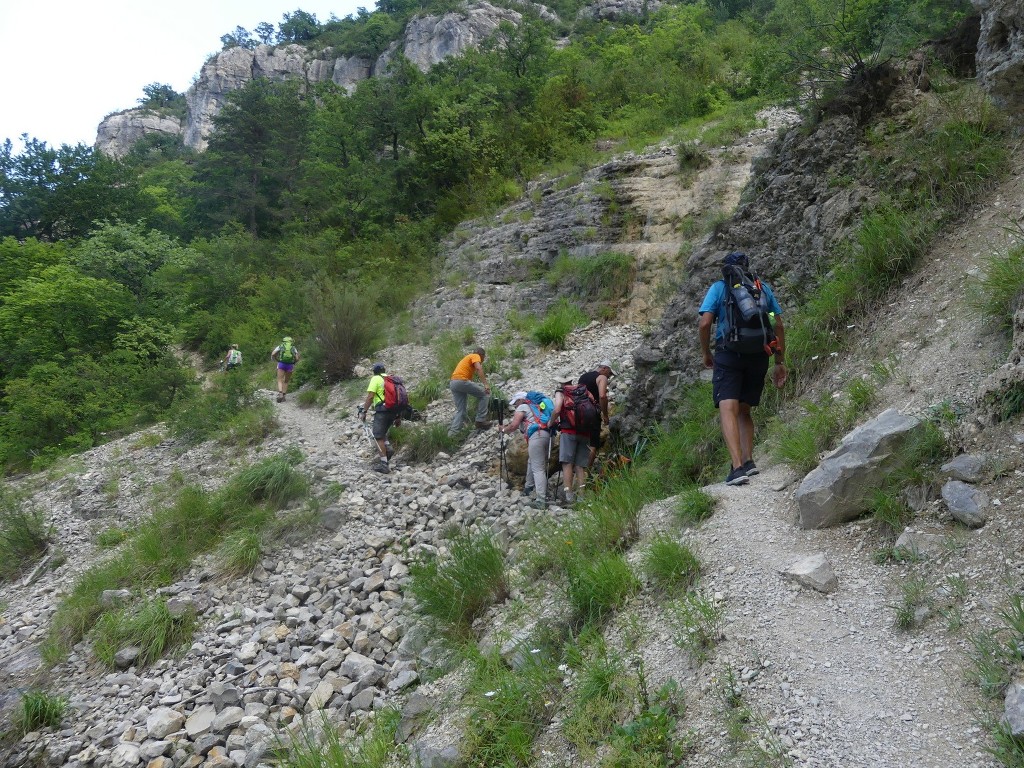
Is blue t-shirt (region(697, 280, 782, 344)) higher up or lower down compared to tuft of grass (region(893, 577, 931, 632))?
higher up

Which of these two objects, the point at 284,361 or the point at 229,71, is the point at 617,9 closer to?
the point at 229,71

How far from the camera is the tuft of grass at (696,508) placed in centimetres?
470

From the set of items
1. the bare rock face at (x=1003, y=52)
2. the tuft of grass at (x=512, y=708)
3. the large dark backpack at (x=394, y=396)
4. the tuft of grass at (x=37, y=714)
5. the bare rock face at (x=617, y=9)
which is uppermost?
the bare rock face at (x=617, y=9)

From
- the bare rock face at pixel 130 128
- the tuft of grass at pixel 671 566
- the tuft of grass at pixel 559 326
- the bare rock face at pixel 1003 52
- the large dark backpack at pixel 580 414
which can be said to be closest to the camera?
the tuft of grass at pixel 671 566

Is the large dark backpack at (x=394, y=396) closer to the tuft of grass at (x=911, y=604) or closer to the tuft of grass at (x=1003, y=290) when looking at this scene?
the tuft of grass at (x=1003, y=290)

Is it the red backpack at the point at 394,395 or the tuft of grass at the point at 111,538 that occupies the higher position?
the red backpack at the point at 394,395

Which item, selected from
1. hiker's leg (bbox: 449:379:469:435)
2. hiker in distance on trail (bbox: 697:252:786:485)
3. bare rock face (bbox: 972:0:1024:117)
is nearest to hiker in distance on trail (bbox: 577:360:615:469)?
hiker in distance on trail (bbox: 697:252:786:485)

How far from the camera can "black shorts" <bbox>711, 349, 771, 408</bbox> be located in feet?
17.6

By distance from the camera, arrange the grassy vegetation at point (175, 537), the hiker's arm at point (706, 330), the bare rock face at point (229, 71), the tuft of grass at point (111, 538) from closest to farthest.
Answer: the hiker's arm at point (706, 330), the grassy vegetation at point (175, 537), the tuft of grass at point (111, 538), the bare rock face at point (229, 71)

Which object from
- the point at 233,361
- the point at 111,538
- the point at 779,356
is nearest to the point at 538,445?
the point at 779,356

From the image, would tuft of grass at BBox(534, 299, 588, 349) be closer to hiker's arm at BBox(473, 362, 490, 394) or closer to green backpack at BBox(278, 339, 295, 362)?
hiker's arm at BBox(473, 362, 490, 394)

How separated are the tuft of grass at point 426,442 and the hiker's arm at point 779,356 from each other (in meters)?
5.63

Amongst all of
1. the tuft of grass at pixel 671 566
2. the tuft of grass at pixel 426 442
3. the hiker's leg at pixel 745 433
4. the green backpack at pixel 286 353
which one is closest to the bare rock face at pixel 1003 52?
the hiker's leg at pixel 745 433

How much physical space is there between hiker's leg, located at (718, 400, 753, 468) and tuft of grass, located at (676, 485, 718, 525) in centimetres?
56
